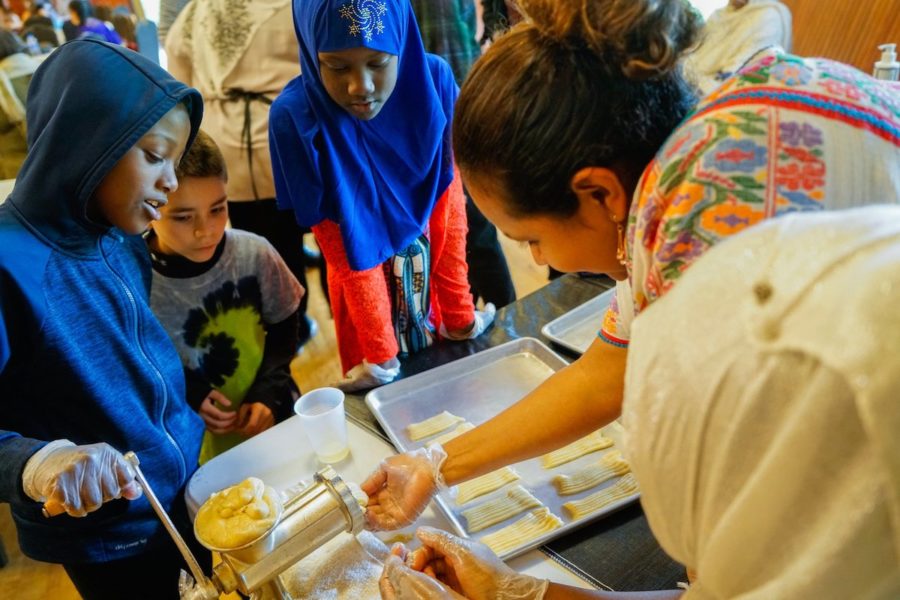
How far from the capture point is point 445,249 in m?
1.97

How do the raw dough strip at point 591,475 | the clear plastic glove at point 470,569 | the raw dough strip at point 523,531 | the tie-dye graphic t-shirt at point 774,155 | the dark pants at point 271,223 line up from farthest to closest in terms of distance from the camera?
the dark pants at point 271,223, the raw dough strip at point 591,475, the raw dough strip at point 523,531, the clear plastic glove at point 470,569, the tie-dye graphic t-shirt at point 774,155

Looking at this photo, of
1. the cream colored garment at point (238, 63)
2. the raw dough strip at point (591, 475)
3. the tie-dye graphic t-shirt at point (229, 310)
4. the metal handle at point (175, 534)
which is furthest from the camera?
the cream colored garment at point (238, 63)

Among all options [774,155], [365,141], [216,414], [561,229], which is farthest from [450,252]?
[774,155]

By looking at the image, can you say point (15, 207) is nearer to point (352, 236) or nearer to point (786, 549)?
point (352, 236)

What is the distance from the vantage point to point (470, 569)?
0.94 m

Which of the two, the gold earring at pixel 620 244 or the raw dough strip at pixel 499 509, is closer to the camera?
the gold earring at pixel 620 244

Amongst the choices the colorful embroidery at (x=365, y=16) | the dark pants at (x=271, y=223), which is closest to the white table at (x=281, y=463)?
the colorful embroidery at (x=365, y=16)

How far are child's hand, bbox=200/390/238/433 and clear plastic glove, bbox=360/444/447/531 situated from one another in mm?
708

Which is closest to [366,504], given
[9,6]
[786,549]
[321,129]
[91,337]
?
[91,337]

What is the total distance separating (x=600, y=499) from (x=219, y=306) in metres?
1.16

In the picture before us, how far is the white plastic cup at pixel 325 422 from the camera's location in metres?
1.22

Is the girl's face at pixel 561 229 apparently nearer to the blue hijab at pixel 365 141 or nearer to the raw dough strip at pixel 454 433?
the raw dough strip at pixel 454 433

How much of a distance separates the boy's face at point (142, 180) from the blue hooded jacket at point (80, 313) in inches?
1.3

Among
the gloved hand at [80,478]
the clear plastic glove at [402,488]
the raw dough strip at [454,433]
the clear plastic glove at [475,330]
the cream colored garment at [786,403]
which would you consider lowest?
the clear plastic glove at [475,330]
